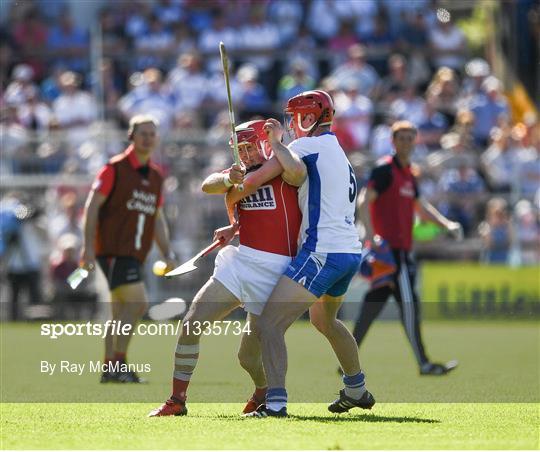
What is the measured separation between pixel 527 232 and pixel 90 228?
11.0m

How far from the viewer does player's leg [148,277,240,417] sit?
9.24 meters

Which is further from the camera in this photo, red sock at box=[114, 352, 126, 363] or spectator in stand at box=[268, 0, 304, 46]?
spectator in stand at box=[268, 0, 304, 46]

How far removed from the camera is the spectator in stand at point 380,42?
25.0m

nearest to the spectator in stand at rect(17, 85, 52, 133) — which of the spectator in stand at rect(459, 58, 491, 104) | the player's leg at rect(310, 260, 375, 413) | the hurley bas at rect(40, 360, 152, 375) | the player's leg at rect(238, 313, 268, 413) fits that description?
the spectator in stand at rect(459, 58, 491, 104)

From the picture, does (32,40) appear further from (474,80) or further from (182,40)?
(474,80)

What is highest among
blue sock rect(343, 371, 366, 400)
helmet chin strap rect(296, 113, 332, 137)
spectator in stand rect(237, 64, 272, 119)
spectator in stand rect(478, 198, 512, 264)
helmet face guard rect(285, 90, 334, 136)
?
helmet face guard rect(285, 90, 334, 136)

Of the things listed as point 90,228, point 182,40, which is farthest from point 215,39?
point 90,228

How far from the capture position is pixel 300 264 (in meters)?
9.17

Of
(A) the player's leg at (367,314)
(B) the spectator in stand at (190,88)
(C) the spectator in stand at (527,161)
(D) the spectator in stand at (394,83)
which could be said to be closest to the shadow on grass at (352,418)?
(A) the player's leg at (367,314)

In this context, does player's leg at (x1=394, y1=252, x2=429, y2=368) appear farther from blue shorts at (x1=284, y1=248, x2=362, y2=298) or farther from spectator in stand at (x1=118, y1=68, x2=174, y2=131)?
spectator in stand at (x1=118, y1=68, x2=174, y2=131)

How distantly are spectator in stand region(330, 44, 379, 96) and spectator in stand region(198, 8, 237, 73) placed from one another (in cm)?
239

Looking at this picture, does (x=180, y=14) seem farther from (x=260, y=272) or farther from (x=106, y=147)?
(x=260, y=272)

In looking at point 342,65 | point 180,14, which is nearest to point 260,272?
point 342,65

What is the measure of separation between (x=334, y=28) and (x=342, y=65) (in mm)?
1536
